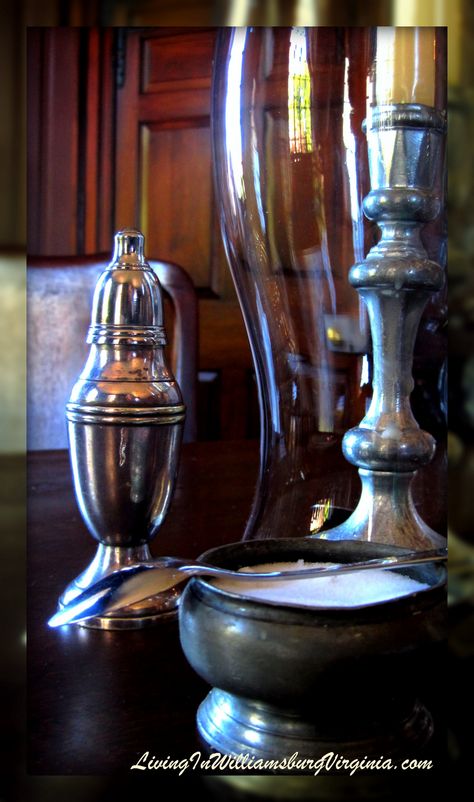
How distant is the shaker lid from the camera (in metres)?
0.21

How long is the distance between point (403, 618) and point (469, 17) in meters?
0.09

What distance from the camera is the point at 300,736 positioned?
0.45 ft

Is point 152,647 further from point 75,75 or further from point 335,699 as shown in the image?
point 75,75

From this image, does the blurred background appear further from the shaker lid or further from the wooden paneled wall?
the wooden paneled wall

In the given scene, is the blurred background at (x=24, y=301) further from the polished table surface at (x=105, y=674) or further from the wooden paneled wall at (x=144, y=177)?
the wooden paneled wall at (x=144, y=177)

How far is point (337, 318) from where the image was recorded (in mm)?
210

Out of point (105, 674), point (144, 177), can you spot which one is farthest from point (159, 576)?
point (144, 177)

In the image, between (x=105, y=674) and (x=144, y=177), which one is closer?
(x=105, y=674)

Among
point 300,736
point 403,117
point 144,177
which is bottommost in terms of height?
point 300,736

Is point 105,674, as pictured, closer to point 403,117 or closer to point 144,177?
point 403,117

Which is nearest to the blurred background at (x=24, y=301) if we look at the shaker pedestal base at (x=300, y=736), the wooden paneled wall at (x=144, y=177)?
the shaker pedestal base at (x=300, y=736)

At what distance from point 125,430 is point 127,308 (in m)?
0.03

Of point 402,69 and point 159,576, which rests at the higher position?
point 402,69

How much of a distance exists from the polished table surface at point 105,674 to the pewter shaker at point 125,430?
0.04ft
